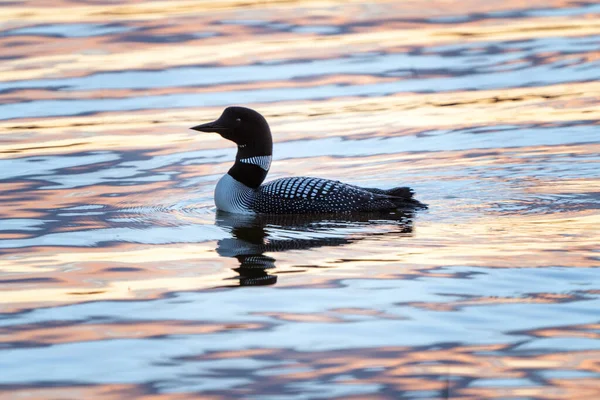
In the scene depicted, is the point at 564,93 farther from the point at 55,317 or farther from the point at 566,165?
the point at 55,317

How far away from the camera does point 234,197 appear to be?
24.8 ft

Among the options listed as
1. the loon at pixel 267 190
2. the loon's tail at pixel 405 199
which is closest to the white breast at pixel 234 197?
the loon at pixel 267 190

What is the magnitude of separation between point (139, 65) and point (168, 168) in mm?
3669

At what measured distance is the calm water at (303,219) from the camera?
15.1 ft

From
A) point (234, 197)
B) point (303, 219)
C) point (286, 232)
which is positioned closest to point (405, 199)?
point (303, 219)

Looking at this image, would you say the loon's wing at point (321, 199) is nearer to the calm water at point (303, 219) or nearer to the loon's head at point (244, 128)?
the calm water at point (303, 219)

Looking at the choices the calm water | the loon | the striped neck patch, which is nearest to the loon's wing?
the loon

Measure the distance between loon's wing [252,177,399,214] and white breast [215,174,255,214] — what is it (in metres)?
0.18

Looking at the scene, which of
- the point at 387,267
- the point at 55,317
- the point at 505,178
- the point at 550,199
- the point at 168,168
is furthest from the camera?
the point at 168,168

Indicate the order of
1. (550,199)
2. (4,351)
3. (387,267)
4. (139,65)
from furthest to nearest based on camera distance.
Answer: (139,65), (550,199), (387,267), (4,351)

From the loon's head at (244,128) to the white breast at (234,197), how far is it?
32cm

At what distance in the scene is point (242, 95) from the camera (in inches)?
444

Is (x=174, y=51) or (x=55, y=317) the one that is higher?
(x=174, y=51)

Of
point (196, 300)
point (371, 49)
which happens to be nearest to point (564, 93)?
point (371, 49)
